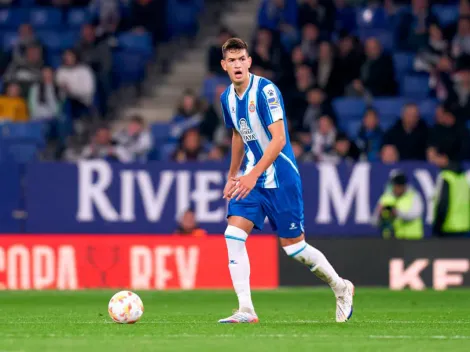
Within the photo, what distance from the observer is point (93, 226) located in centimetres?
1827

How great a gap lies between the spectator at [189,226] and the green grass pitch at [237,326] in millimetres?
2628

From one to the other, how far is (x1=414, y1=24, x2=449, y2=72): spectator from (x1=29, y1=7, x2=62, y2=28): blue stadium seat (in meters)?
6.74

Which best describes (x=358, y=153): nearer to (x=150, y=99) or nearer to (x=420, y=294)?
(x=420, y=294)

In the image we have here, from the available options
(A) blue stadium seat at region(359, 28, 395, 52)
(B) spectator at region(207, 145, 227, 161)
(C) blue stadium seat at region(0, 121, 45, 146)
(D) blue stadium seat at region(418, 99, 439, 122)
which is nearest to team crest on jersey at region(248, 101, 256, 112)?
(B) spectator at region(207, 145, 227, 161)

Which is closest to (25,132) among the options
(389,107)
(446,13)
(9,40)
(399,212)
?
(9,40)

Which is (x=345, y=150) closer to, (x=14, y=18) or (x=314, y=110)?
(x=314, y=110)

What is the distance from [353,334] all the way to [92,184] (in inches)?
386

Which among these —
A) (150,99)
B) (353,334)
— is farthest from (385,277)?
(353,334)

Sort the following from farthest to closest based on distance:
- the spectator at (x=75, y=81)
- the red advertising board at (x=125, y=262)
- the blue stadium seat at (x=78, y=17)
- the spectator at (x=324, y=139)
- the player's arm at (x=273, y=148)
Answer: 1. the blue stadium seat at (x=78, y=17)
2. the spectator at (x=75, y=81)
3. the spectator at (x=324, y=139)
4. the red advertising board at (x=125, y=262)
5. the player's arm at (x=273, y=148)

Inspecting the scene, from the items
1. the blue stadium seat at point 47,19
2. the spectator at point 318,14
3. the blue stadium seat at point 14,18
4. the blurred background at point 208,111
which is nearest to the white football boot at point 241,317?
the blurred background at point 208,111

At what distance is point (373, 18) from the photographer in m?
21.3

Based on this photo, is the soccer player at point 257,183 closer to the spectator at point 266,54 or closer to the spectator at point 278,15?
the spectator at point 266,54

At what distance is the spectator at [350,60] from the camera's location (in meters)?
20.0

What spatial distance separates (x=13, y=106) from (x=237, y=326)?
11.6 meters
